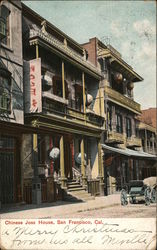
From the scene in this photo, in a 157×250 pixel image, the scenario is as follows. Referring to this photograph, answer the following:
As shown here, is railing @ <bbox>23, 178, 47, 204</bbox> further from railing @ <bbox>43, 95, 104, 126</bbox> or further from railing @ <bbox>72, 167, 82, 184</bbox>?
railing @ <bbox>72, 167, 82, 184</bbox>

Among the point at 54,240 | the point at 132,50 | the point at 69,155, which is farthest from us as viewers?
the point at 69,155

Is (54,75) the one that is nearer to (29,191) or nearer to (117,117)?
(29,191)

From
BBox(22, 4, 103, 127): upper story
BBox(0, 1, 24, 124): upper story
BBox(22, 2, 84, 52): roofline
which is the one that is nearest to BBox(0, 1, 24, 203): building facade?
BBox(0, 1, 24, 124): upper story

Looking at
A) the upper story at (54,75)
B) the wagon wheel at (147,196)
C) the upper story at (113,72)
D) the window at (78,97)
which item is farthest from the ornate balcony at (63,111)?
the wagon wheel at (147,196)

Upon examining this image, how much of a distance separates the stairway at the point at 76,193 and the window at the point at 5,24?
300 inches

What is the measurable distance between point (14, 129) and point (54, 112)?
4.85 metres

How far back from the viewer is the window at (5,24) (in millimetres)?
14297

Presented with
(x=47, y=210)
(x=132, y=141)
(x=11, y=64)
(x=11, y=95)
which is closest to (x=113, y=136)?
(x=132, y=141)

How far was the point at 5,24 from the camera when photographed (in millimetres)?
14617

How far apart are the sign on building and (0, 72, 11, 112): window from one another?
3.59 feet

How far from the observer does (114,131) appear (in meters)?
26.4

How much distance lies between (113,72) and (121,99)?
7.26 feet

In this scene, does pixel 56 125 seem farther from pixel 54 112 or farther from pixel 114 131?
pixel 114 131

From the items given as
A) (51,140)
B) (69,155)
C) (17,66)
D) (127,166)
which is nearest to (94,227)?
(17,66)
